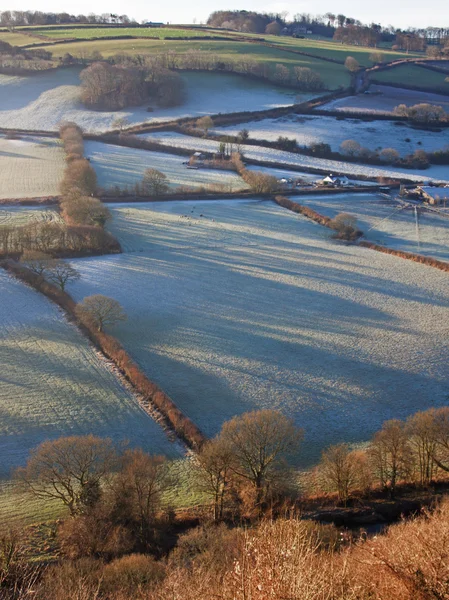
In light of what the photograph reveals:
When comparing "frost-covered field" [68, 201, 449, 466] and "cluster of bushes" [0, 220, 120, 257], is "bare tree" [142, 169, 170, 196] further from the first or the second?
"cluster of bushes" [0, 220, 120, 257]

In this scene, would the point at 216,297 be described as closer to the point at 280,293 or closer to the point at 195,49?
the point at 280,293

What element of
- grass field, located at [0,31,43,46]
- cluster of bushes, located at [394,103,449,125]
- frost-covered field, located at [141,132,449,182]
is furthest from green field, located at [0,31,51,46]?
cluster of bushes, located at [394,103,449,125]

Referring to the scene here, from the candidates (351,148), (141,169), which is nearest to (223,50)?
(351,148)

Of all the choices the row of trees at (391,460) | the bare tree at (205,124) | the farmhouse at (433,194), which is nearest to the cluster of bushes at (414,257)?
the farmhouse at (433,194)

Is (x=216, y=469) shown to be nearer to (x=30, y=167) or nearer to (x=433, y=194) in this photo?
(x=433, y=194)

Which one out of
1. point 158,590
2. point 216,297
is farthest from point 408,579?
point 216,297
